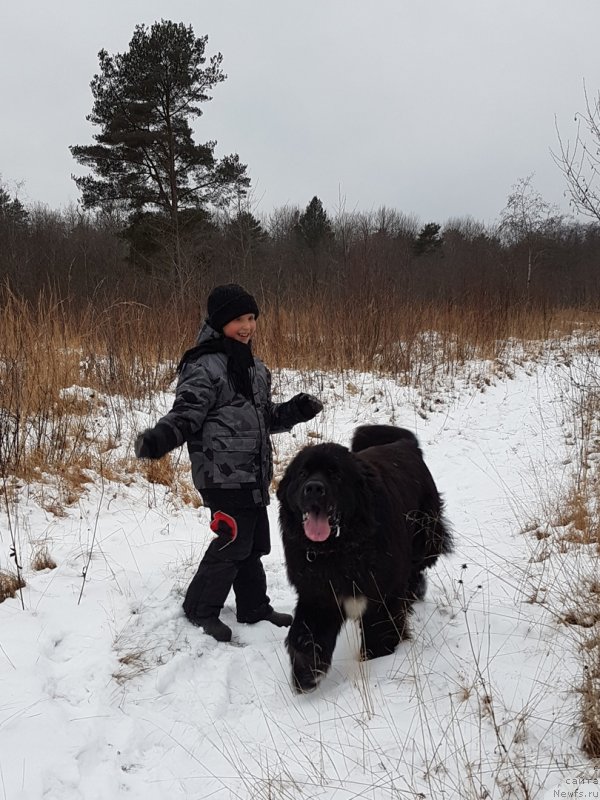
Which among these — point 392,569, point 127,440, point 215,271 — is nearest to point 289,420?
point 392,569

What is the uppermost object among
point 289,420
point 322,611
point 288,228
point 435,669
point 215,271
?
point 288,228

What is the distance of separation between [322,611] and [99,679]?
107 cm

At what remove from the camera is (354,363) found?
30.6 ft

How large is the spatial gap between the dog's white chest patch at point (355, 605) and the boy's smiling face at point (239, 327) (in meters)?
1.49

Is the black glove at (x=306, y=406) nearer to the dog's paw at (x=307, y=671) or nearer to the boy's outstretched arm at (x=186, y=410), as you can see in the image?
the boy's outstretched arm at (x=186, y=410)

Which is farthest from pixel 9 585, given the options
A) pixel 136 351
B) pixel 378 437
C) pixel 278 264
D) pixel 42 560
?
pixel 278 264

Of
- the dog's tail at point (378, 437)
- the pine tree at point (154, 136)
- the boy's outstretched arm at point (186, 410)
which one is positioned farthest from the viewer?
the pine tree at point (154, 136)

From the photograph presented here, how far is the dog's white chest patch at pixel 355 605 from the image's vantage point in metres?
2.57

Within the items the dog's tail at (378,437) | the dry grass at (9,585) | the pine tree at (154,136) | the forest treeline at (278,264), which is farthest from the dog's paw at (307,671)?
the pine tree at (154,136)

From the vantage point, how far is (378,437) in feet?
12.1

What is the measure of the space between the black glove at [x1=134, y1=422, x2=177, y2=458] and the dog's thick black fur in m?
0.62

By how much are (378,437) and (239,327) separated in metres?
1.37

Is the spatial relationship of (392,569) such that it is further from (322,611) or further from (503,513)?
(503,513)

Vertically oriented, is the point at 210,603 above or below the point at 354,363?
below
